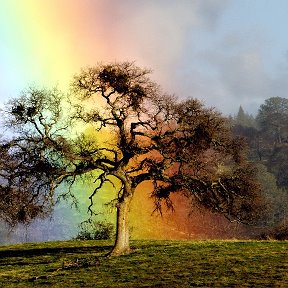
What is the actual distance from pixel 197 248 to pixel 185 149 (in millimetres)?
6541

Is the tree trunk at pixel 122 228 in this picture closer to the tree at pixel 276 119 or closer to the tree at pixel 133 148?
the tree at pixel 133 148

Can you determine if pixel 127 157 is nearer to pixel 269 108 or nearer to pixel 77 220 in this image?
pixel 77 220

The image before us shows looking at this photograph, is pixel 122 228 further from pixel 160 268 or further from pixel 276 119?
pixel 276 119

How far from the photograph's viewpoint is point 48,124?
29.0 m

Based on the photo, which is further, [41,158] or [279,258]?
[41,158]

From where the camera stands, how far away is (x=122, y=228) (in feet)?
95.8

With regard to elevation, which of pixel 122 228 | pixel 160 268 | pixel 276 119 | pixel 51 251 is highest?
pixel 276 119

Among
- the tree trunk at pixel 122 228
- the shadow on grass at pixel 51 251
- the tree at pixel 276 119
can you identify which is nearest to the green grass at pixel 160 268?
the shadow on grass at pixel 51 251

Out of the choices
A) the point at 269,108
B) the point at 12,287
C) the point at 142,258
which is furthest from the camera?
the point at 269,108

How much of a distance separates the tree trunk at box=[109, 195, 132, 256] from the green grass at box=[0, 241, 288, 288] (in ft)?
2.66

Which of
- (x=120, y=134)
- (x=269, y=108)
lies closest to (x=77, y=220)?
(x=269, y=108)

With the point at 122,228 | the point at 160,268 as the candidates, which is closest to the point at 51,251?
the point at 122,228

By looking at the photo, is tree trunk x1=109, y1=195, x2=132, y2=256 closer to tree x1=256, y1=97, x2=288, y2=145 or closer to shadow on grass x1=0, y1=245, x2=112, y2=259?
shadow on grass x1=0, y1=245, x2=112, y2=259

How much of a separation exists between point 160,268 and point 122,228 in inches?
291
